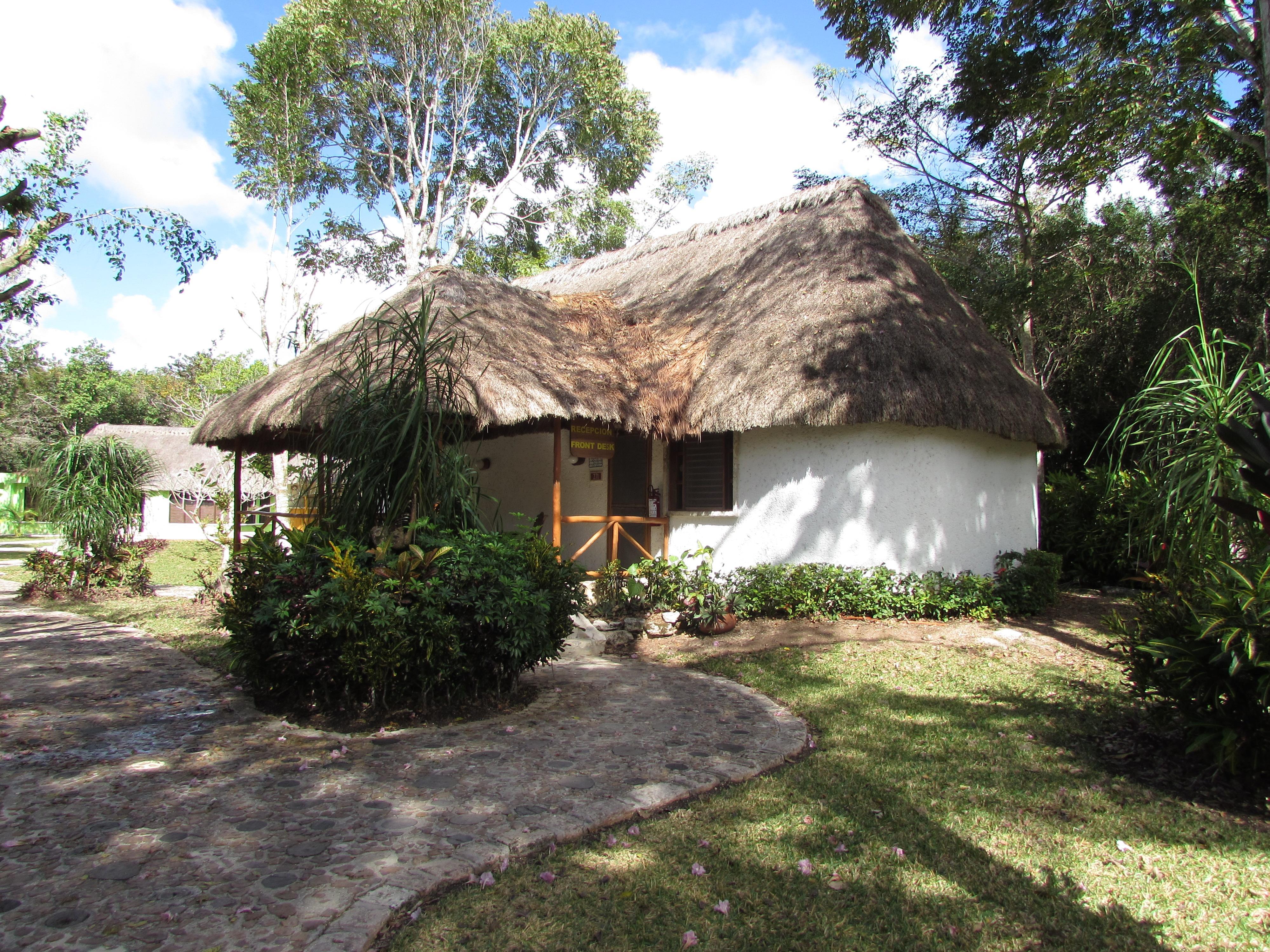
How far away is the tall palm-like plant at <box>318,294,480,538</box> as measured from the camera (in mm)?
5105

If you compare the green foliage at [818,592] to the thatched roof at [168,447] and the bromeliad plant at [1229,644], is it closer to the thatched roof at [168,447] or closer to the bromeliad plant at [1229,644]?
the bromeliad plant at [1229,644]

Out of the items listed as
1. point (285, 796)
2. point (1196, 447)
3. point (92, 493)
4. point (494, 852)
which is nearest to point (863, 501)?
point (1196, 447)

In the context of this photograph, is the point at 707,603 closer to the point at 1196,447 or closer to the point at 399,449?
the point at 399,449

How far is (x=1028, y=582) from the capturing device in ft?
30.4

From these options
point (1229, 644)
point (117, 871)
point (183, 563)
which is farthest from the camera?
point (183, 563)

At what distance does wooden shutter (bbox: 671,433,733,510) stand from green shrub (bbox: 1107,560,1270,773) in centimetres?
586

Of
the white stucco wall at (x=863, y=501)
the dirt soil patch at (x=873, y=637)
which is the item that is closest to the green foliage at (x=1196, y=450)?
the dirt soil patch at (x=873, y=637)

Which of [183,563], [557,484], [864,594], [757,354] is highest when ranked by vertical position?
[757,354]

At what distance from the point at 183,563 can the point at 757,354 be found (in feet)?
53.9

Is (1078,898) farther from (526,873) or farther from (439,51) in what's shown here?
(439,51)

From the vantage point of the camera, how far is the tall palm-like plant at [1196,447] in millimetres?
4180

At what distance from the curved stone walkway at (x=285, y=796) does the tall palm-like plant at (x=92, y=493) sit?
5.58 meters

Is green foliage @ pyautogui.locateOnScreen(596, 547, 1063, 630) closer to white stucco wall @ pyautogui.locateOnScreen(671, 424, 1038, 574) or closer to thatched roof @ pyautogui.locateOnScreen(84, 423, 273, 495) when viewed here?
white stucco wall @ pyautogui.locateOnScreen(671, 424, 1038, 574)

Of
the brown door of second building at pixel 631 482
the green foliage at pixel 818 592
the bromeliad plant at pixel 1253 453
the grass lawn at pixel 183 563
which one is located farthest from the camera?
the grass lawn at pixel 183 563
